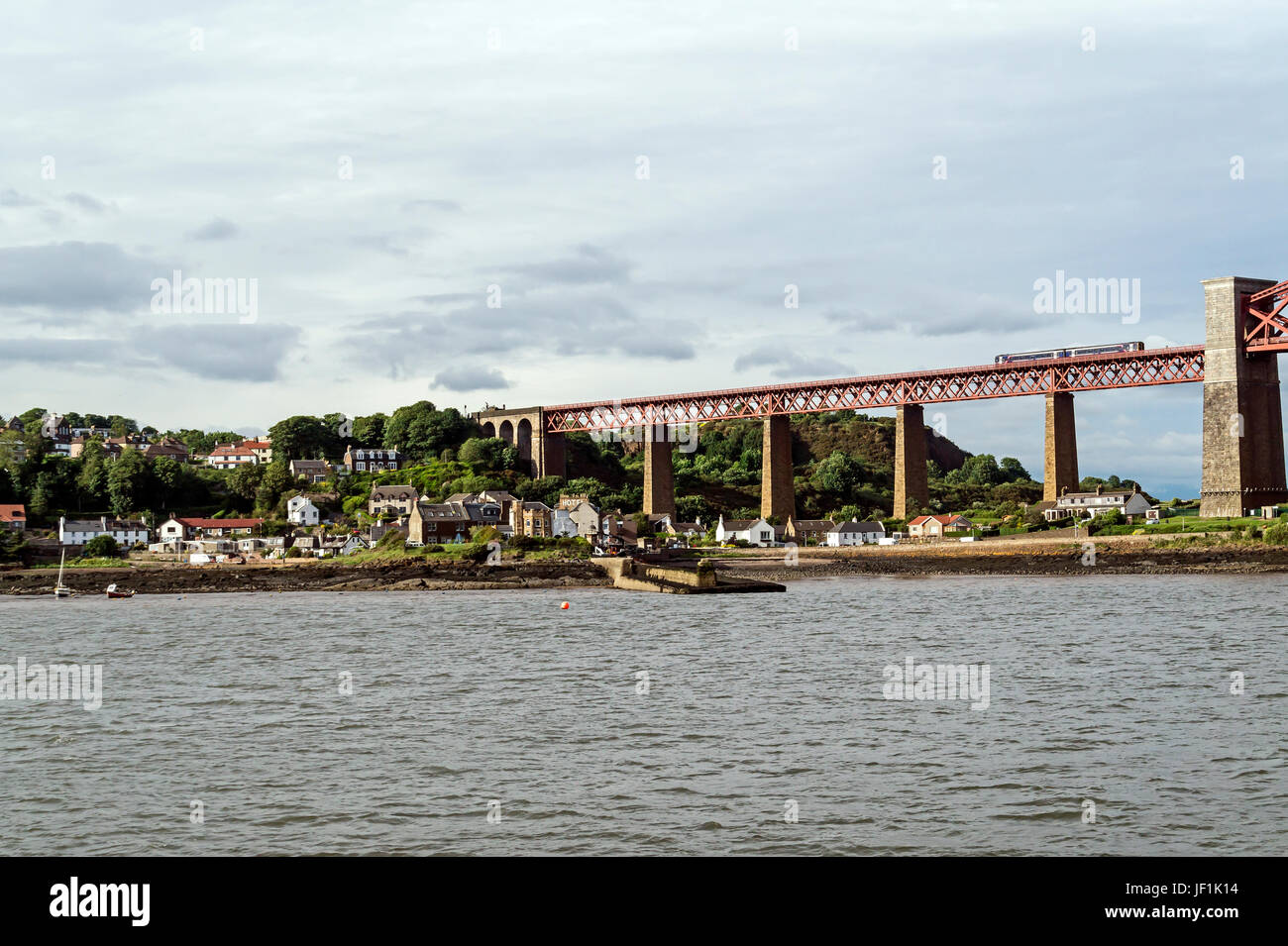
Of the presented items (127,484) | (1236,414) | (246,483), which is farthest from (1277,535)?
(127,484)

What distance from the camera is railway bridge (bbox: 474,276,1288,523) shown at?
287 feet

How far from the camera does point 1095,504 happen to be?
99500mm

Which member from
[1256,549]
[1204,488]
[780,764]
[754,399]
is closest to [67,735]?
[780,764]

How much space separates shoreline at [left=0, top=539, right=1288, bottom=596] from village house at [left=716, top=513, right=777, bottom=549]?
11235 mm

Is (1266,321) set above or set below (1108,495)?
above

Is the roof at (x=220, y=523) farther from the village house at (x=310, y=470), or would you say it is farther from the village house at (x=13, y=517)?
the village house at (x=310, y=470)

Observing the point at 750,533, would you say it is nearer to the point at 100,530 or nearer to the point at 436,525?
the point at 436,525

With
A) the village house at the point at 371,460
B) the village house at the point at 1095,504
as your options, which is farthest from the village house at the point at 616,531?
the village house at the point at 371,460

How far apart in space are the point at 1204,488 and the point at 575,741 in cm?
8076

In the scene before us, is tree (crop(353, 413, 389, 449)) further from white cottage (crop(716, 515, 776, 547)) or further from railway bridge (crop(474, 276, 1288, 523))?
white cottage (crop(716, 515, 776, 547))

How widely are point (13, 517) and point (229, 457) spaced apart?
51.4 meters

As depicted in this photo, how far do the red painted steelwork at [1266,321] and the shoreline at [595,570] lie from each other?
18762mm

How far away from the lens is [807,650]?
Answer: 36.7m
